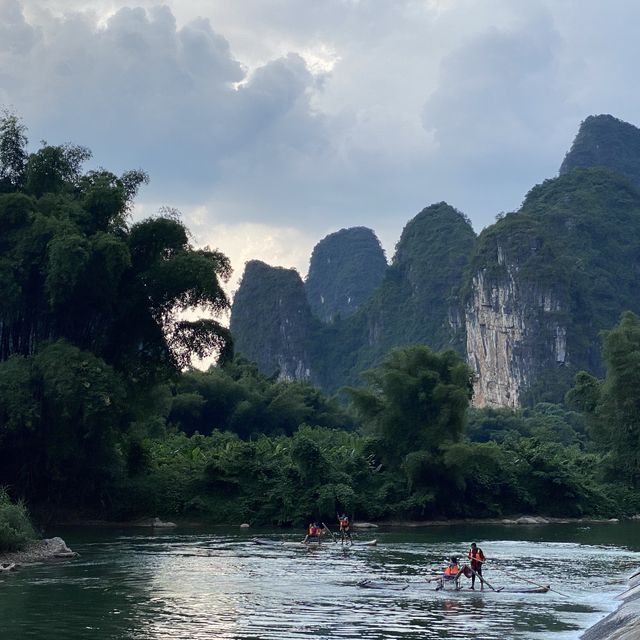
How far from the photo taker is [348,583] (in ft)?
63.9

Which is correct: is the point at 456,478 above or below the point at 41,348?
below

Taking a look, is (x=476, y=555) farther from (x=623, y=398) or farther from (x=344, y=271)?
(x=344, y=271)

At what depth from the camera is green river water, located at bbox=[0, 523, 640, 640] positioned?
46.5 ft

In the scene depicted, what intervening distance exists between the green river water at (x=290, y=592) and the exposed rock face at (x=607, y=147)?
119 m

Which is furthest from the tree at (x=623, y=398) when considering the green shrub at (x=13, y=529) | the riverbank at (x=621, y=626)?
the riverbank at (x=621, y=626)

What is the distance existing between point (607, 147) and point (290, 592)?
13339 cm

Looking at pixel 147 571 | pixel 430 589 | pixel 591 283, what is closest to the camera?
pixel 430 589

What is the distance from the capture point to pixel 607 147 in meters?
142

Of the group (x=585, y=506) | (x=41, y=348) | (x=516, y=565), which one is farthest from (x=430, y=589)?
(x=585, y=506)

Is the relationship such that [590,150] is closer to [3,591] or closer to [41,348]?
[41,348]

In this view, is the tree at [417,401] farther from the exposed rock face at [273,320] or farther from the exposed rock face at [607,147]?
the exposed rock face at [607,147]

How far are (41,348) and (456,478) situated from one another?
1666 cm

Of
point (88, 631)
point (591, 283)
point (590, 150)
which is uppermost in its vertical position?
point (590, 150)

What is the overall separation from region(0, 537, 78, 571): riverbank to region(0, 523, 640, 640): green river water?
19.4 inches
